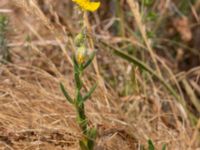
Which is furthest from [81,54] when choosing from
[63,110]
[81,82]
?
[63,110]

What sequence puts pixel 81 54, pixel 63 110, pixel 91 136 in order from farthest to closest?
pixel 63 110, pixel 91 136, pixel 81 54

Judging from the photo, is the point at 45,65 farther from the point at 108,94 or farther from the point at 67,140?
the point at 67,140

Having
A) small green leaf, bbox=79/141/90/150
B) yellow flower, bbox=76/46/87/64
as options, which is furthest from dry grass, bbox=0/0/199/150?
yellow flower, bbox=76/46/87/64

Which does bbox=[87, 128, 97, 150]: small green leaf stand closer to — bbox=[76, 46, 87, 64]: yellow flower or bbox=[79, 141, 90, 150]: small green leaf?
bbox=[79, 141, 90, 150]: small green leaf

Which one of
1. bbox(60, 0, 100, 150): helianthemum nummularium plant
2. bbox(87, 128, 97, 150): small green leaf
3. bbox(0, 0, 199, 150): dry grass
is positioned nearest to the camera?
bbox(60, 0, 100, 150): helianthemum nummularium plant

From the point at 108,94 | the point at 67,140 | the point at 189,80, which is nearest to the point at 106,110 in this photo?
the point at 108,94

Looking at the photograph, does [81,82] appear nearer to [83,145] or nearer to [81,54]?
[81,54]

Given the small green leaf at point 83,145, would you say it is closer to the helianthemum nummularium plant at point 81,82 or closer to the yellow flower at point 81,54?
A: the helianthemum nummularium plant at point 81,82
